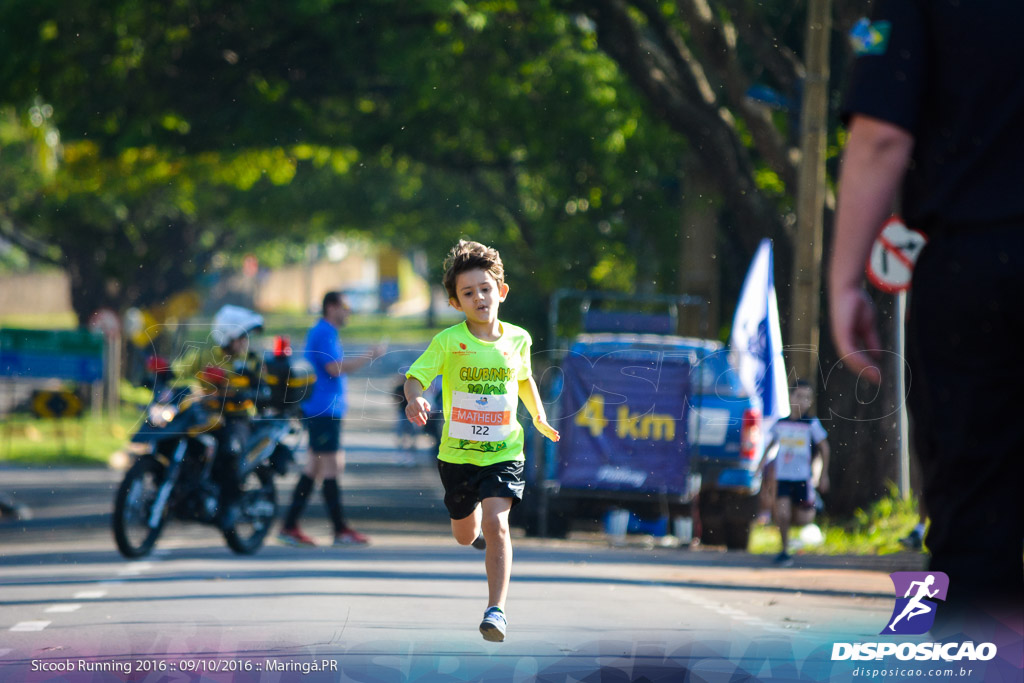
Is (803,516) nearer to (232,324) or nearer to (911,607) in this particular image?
(232,324)

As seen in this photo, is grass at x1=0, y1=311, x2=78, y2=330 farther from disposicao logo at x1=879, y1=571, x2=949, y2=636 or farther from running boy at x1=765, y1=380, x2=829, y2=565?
disposicao logo at x1=879, y1=571, x2=949, y2=636

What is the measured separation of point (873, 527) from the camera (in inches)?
420

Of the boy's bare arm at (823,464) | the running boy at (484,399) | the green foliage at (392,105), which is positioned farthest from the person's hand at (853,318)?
the green foliage at (392,105)

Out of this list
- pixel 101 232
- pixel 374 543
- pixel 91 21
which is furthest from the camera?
pixel 101 232

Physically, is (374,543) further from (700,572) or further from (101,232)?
(101,232)

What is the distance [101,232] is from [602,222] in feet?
63.8

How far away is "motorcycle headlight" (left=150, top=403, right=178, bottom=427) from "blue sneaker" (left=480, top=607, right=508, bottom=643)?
458 centimetres

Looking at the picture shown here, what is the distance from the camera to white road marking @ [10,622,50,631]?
20.5 ft

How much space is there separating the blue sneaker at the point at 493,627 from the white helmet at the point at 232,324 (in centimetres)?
376

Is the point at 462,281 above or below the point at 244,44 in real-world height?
below

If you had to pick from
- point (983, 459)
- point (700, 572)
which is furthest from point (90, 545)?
point (983, 459)

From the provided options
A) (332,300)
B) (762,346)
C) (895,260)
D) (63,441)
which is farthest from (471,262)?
(63,441)

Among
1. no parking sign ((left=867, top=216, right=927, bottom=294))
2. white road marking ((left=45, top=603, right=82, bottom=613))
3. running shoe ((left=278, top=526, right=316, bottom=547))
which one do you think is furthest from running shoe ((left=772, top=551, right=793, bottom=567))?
white road marking ((left=45, top=603, right=82, bottom=613))

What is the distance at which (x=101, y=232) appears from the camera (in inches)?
1182
